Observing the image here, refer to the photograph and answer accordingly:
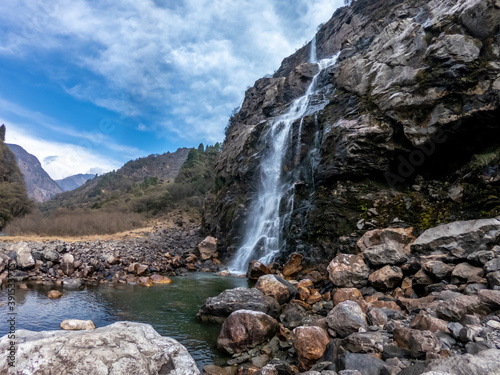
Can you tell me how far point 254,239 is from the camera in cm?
1714

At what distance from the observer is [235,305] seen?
25.7 ft

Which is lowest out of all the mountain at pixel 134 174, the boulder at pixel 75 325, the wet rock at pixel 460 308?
the boulder at pixel 75 325

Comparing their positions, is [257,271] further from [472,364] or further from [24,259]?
[24,259]

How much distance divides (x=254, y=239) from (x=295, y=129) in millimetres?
8124

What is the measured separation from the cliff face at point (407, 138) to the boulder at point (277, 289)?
3.85m

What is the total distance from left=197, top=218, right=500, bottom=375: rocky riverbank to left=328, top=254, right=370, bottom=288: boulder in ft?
0.10

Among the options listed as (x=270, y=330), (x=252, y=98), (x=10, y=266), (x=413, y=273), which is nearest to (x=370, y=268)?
(x=413, y=273)

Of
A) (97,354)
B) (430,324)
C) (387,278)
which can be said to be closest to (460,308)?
(430,324)

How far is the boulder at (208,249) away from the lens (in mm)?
19094

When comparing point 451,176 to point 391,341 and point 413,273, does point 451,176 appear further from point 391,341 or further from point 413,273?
point 391,341

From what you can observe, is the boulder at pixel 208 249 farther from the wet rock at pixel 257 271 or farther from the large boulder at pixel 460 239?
the large boulder at pixel 460 239

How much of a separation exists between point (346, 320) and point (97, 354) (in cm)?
430

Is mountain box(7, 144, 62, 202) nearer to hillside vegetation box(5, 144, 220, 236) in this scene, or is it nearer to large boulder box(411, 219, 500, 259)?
hillside vegetation box(5, 144, 220, 236)

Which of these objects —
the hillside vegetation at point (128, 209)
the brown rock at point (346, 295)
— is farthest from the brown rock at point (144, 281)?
the hillside vegetation at point (128, 209)
